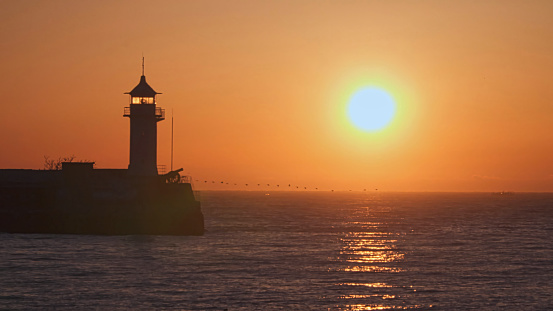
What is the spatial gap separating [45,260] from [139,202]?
19418mm

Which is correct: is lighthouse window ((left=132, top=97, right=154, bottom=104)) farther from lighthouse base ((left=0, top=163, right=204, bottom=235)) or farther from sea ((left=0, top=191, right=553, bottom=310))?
sea ((left=0, top=191, right=553, bottom=310))

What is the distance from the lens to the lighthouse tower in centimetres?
7388

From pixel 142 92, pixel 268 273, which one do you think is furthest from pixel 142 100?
pixel 268 273

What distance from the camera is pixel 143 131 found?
74.1 meters

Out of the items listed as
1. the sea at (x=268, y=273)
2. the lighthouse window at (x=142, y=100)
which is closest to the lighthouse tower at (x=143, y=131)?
the lighthouse window at (x=142, y=100)

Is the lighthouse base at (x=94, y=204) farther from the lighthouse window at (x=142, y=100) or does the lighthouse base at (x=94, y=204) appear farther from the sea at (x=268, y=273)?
the lighthouse window at (x=142, y=100)

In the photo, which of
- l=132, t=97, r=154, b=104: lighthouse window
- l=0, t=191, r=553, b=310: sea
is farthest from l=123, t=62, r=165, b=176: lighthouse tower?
l=0, t=191, r=553, b=310: sea

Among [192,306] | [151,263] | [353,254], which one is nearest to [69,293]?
[192,306]

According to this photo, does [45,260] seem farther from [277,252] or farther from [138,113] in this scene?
[138,113]

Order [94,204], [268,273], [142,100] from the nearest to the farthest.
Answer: [268,273], [94,204], [142,100]

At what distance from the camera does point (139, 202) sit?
70.4 m

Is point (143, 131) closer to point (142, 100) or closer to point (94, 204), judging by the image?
point (142, 100)

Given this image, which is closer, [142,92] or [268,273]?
[268,273]

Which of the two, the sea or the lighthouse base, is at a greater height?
the lighthouse base
